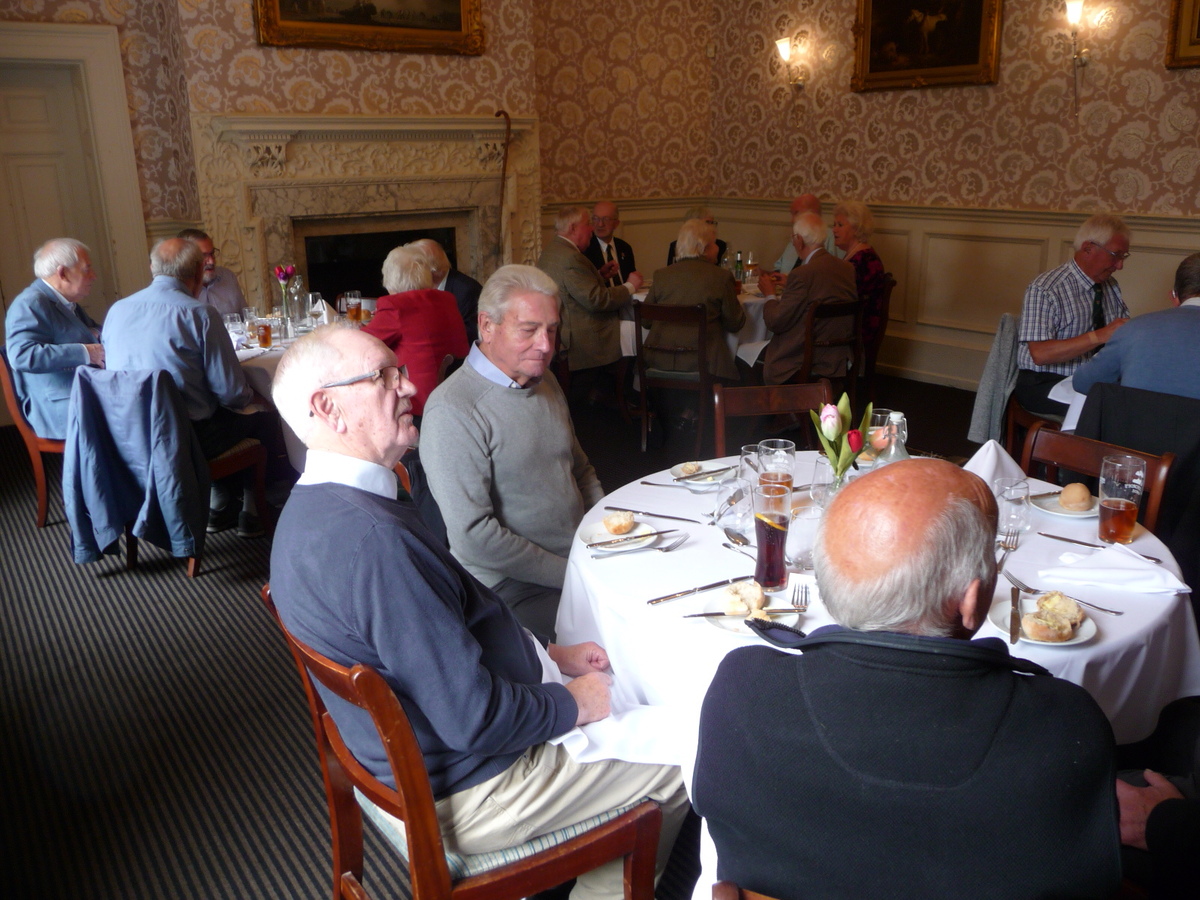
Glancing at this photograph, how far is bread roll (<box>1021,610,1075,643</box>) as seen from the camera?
1585 mm

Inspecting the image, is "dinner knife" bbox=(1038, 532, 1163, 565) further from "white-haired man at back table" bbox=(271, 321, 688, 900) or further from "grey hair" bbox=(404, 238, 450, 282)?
"grey hair" bbox=(404, 238, 450, 282)

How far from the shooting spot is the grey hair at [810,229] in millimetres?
5383

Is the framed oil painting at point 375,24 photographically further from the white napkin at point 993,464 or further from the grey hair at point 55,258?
the white napkin at point 993,464

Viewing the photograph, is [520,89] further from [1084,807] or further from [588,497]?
[1084,807]

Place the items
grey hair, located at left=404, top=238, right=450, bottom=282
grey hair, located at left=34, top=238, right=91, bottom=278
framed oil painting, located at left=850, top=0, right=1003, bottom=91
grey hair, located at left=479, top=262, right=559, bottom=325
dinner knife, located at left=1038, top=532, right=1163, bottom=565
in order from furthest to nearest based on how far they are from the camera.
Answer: framed oil painting, located at left=850, top=0, right=1003, bottom=91
grey hair, located at left=404, top=238, right=450, bottom=282
grey hair, located at left=34, top=238, right=91, bottom=278
grey hair, located at left=479, top=262, right=559, bottom=325
dinner knife, located at left=1038, top=532, right=1163, bottom=565

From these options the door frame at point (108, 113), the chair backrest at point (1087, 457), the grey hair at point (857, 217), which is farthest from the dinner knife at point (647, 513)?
the door frame at point (108, 113)

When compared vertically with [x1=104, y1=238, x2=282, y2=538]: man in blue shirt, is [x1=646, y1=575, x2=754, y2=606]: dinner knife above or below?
below

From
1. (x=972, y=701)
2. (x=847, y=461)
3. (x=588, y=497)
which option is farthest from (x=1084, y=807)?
(x=588, y=497)

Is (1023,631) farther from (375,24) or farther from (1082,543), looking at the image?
(375,24)

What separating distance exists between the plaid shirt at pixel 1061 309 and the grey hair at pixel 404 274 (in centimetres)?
265

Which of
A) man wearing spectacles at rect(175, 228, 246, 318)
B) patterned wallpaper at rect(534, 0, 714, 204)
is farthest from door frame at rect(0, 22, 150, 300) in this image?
patterned wallpaper at rect(534, 0, 714, 204)

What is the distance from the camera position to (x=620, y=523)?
2.06 meters

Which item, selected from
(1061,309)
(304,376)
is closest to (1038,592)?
(304,376)

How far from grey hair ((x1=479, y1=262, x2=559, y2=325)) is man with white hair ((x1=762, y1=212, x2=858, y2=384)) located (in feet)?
8.68
